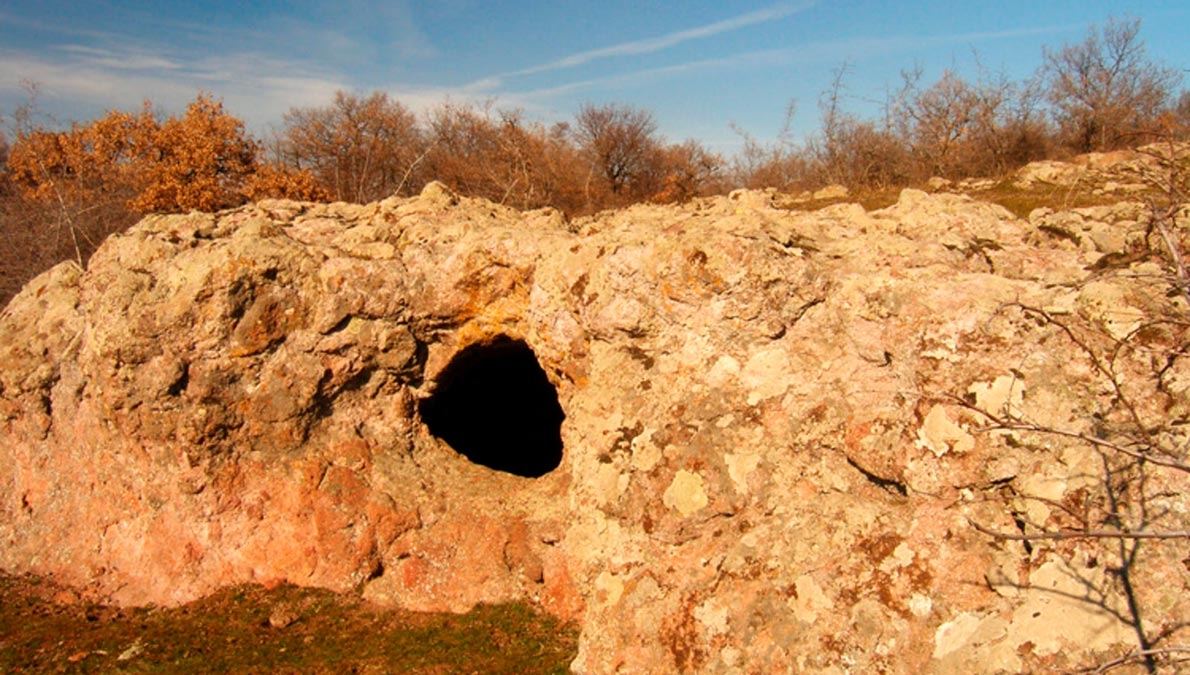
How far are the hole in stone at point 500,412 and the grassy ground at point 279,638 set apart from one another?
2.29m

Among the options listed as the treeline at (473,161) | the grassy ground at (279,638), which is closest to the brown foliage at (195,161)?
the treeline at (473,161)

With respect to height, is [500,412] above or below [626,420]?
below

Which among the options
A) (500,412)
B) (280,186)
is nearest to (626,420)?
(500,412)

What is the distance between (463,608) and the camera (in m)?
8.47

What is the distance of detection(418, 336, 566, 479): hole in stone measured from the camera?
9.95m

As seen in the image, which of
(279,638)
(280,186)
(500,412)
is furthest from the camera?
(280,186)

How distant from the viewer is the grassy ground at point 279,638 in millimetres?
7703

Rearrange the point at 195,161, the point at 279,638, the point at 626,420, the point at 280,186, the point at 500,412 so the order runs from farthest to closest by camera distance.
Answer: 1. the point at 195,161
2. the point at 280,186
3. the point at 500,412
4. the point at 279,638
5. the point at 626,420

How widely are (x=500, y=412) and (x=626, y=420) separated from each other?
5.07m

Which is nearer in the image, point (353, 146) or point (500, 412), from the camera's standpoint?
point (500, 412)

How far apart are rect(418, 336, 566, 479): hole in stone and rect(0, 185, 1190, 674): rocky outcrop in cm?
10

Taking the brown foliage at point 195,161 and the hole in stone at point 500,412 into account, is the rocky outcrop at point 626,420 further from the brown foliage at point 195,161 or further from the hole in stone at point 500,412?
the brown foliage at point 195,161

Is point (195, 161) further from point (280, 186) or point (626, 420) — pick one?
point (626, 420)

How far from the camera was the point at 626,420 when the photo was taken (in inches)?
285
